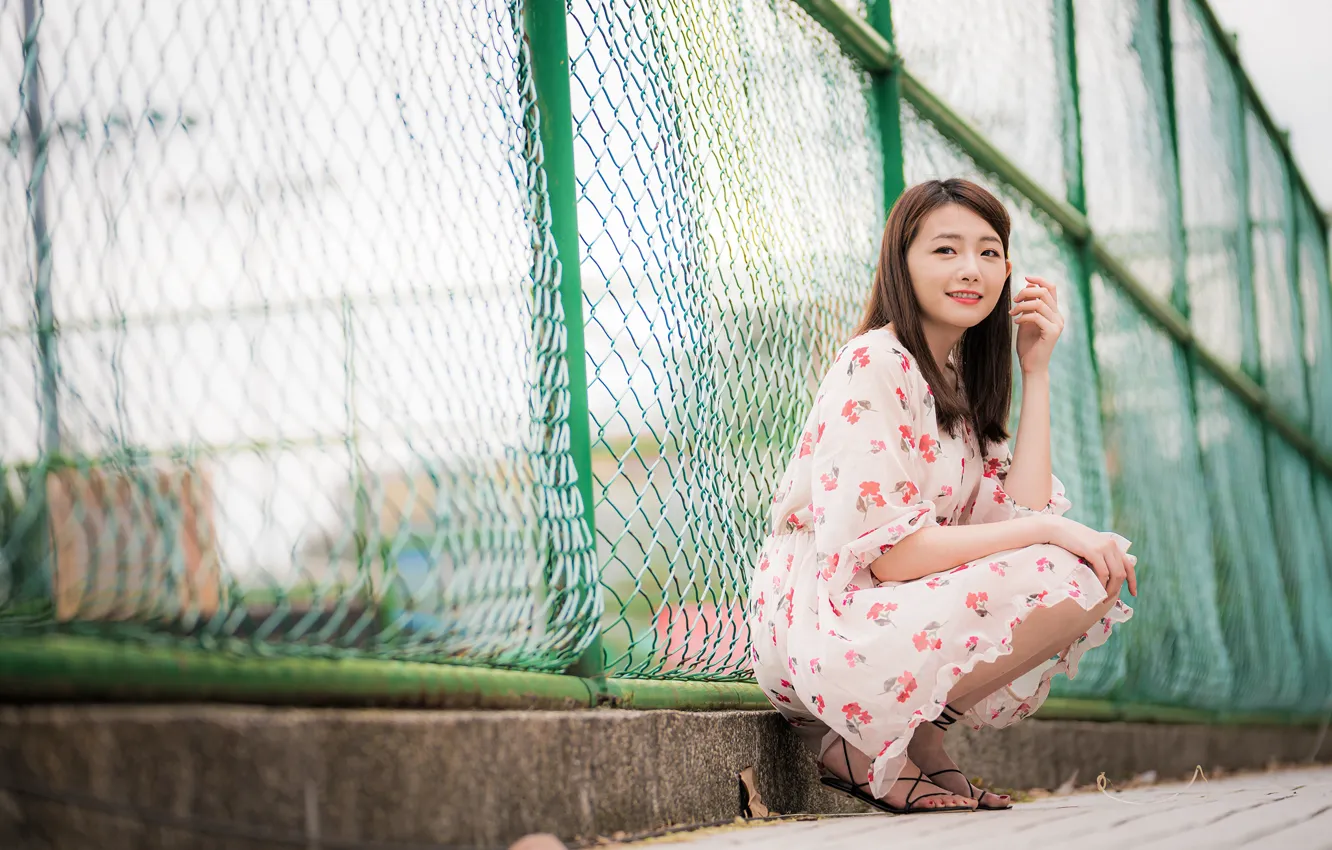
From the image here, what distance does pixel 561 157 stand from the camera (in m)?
2.24

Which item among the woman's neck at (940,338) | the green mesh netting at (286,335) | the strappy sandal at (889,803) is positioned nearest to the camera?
the green mesh netting at (286,335)

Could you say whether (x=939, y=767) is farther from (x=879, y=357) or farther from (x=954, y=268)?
(x=954, y=268)

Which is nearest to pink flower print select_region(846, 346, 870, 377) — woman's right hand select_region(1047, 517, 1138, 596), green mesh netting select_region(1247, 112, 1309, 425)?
woman's right hand select_region(1047, 517, 1138, 596)

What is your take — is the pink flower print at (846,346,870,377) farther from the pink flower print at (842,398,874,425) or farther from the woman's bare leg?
Answer: the woman's bare leg

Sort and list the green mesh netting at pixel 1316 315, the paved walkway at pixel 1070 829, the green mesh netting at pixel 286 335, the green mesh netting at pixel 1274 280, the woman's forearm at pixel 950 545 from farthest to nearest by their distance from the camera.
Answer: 1. the green mesh netting at pixel 1316 315
2. the green mesh netting at pixel 1274 280
3. the woman's forearm at pixel 950 545
4. the paved walkway at pixel 1070 829
5. the green mesh netting at pixel 286 335

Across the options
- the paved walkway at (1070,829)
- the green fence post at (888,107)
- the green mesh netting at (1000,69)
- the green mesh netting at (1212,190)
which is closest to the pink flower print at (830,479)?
the paved walkway at (1070,829)

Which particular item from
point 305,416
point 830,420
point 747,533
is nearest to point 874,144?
point 747,533

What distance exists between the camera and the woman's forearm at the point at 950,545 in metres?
2.32

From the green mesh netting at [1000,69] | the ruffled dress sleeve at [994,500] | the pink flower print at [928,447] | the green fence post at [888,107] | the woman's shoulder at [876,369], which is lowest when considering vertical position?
the ruffled dress sleeve at [994,500]

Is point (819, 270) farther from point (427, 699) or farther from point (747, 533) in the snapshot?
point (427, 699)

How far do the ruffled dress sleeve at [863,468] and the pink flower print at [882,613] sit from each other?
0.22ft

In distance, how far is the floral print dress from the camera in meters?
2.26

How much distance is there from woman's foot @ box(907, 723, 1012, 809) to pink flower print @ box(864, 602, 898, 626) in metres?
0.36

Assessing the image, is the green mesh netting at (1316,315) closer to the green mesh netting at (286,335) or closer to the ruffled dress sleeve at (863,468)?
the ruffled dress sleeve at (863,468)
